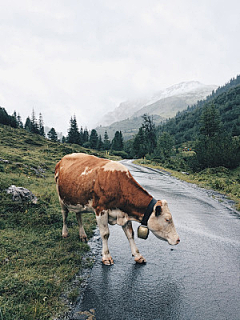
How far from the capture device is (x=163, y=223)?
436cm

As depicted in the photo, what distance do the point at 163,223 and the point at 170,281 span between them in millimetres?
1235

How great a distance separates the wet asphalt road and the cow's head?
919 mm

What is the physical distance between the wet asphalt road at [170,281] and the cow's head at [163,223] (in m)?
0.92

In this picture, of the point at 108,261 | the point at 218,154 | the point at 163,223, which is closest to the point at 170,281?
the point at 163,223

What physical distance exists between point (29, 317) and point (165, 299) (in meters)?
2.34

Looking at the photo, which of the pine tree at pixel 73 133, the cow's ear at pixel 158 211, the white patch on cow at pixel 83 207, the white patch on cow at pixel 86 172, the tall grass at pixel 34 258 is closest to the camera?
the tall grass at pixel 34 258

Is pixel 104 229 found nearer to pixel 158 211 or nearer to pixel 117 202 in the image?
pixel 117 202

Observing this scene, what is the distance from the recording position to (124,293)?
3838 mm

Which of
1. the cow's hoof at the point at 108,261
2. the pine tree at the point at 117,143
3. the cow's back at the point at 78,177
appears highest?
the pine tree at the point at 117,143

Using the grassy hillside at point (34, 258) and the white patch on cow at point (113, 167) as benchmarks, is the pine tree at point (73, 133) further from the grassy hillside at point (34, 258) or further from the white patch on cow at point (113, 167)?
the white patch on cow at point (113, 167)

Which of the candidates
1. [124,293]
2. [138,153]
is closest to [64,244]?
[124,293]

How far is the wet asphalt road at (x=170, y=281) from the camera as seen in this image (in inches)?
134

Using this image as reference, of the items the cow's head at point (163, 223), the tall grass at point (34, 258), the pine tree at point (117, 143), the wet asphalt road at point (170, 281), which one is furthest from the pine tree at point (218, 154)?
the pine tree at point (117, 143)

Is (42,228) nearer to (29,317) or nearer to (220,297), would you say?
(29,317)
